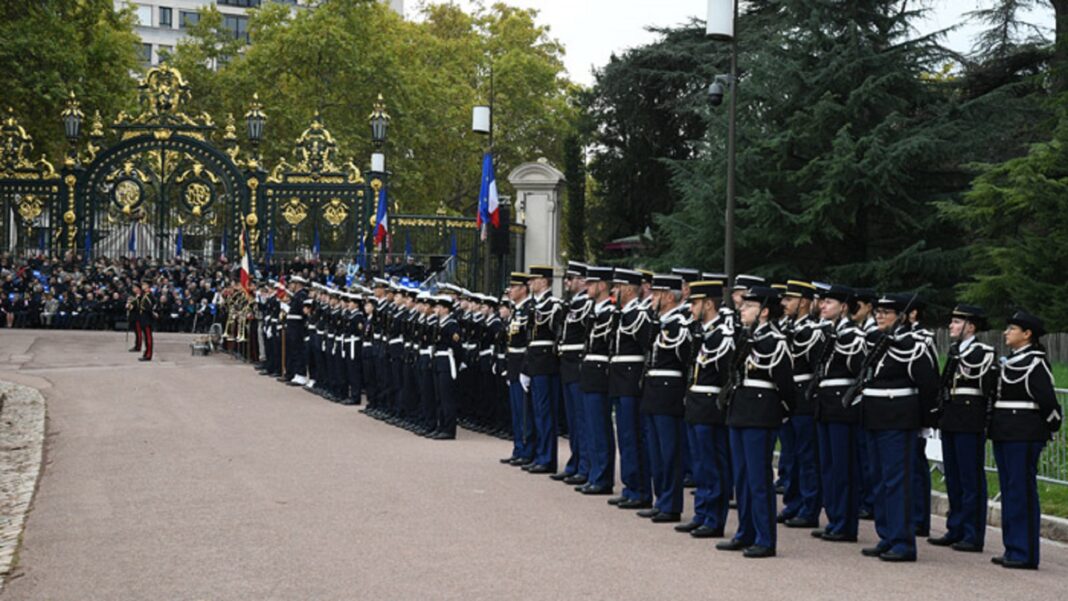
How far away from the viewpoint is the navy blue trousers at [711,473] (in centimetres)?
1052

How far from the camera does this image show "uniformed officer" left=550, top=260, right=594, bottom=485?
13281 mm

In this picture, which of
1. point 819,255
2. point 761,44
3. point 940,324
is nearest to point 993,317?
point 940,324

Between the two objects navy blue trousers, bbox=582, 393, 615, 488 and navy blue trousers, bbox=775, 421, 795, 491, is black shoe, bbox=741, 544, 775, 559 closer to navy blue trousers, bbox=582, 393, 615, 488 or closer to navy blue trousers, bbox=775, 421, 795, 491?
navy blue trousers, bbox=775, 421, 795, 491

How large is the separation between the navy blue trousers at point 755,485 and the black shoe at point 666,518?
1.26 meters

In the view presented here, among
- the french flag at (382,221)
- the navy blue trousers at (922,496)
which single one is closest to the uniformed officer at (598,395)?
the navy blue trousers at (922,496)

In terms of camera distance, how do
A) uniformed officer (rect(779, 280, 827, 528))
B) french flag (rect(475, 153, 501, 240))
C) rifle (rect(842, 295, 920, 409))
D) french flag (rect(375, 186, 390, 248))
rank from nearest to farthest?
rifle (rect(842, 295, 920, 409)) < uniformed officer (rect(779, 280, 827, 528)) < french flag (rect(475, 153, 501, 240)) < french flag (rect(375, 186, 390, 248))

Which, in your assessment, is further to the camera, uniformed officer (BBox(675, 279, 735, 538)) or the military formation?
uniformed officer (BBox(675, 279, 735, 538))

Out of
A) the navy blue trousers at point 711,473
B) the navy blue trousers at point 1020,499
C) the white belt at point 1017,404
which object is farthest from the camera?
the navy blue trousers at point 711,473

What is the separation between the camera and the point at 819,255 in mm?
34031

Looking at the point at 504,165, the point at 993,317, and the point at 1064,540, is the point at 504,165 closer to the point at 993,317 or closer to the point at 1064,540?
the point at 993,317

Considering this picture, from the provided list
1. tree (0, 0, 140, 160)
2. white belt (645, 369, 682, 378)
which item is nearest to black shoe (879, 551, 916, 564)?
white belt (645, 369, 682, 378)

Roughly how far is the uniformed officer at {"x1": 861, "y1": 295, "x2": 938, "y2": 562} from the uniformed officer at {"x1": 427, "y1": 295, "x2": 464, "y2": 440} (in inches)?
315

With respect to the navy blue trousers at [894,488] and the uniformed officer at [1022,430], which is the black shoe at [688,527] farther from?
the uniformed officer at [1022,430]

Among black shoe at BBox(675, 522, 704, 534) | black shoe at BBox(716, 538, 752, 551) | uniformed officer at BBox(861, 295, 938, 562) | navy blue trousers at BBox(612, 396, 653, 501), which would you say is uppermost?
uniformed officer at BBox(861, 295, 938, 562)
